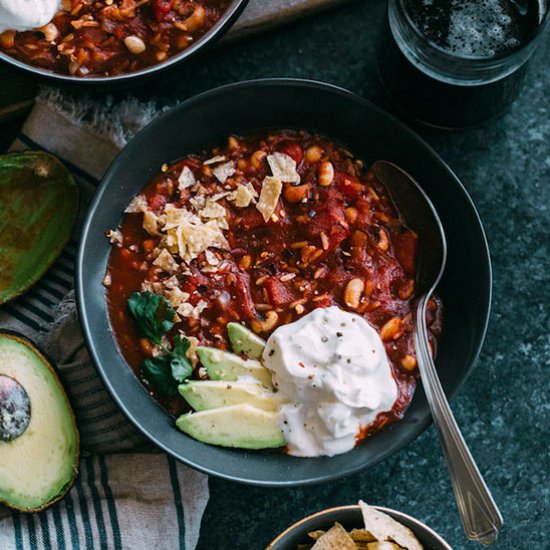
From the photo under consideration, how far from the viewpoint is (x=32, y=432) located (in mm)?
2932

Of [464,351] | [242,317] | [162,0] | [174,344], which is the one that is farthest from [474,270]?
[162,0]

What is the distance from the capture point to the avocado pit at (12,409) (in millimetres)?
2863

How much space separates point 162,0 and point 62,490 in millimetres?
1677

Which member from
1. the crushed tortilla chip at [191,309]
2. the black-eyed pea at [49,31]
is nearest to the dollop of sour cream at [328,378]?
the crushed tortilla chip at [191,309]

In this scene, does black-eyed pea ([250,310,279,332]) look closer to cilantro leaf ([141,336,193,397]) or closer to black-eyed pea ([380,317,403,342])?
cilantro leaf ([141,336,193,397])

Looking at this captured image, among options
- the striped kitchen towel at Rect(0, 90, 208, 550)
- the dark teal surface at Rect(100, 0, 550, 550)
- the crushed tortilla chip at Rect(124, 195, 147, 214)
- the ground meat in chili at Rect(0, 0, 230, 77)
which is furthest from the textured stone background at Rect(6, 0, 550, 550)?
the crushed tortilla chip at Rect(124, 195, 147, 214)

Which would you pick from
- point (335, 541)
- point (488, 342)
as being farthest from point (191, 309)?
point (488, 342)

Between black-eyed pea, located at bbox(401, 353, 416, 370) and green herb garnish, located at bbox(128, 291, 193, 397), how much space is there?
698mm

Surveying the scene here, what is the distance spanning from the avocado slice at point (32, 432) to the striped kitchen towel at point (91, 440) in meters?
0.12

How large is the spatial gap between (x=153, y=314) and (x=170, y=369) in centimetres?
19

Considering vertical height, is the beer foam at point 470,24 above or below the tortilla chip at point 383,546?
above

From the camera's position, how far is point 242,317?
2.93 metres

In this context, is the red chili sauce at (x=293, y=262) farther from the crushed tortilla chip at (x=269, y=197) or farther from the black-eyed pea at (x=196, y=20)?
the black-eyed pea at (x=196, y=20)

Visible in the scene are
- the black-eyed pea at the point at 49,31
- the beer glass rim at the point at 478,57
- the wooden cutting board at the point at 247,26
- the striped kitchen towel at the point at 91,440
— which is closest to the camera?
the beer glass rim at the point at 478,57
